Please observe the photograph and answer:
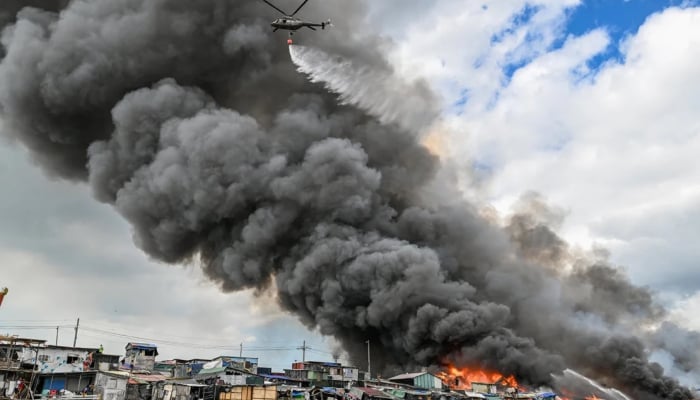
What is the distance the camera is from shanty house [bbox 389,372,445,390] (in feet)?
161

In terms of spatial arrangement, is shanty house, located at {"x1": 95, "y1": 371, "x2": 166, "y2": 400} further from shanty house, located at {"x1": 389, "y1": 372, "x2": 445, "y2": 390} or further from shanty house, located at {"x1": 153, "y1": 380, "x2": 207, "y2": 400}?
shanty house, located at {"x1": 389, "y1": 372, "x2": 445, "y2": 390}

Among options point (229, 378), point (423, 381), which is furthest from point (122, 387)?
point (423, 381)

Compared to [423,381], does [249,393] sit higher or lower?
lower

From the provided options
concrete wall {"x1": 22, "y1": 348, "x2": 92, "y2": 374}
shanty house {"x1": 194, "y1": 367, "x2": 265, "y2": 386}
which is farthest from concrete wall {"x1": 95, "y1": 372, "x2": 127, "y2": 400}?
shanty house {"x1": 194, "y1": 367, "x2": 265, "y2": 386}

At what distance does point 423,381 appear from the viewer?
49156mm

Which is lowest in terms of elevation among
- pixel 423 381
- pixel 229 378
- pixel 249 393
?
pixel 249 393

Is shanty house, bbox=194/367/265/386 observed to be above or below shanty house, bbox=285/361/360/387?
below

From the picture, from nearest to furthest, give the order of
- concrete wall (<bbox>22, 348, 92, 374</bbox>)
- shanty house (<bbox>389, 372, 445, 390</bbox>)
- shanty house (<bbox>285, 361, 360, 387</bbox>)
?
concrete wall (<bbox>22, 348, 92, 374</bbox>) < shanty house (<bbox>389, 372, 445, 390</bbox>) < shanty house (<bbox>285, 361, 360, 387</bbox>)

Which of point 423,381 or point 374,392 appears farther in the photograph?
point 423,381

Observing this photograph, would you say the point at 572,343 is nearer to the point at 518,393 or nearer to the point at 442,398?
the point at 518,393

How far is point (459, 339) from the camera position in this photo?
53562mm

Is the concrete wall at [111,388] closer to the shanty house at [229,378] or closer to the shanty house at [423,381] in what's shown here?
the shanty house at [229,378]

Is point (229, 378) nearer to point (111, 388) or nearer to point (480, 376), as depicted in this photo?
point (111, 388)

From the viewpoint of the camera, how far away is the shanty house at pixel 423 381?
49125 millimetres
